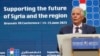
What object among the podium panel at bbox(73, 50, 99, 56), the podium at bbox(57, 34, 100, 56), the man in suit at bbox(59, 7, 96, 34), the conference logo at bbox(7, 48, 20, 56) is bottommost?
the conference logo at bbox(7, 48, 20, 56)

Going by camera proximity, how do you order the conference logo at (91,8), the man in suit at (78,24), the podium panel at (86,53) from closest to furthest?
the podium panel at (86,53)
the man in suit at (78,24)
the conference logo at (91,8)

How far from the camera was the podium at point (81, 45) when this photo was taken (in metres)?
2.56

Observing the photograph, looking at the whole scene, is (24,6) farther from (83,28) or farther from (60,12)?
(83,28)

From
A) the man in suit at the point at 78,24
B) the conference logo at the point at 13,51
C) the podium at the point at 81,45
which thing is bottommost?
the conference logo at the point at 13,51

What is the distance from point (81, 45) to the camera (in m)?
2.57

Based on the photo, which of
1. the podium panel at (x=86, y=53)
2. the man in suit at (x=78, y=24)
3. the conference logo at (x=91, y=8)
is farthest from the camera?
the conference logo at (x=91, y=8)

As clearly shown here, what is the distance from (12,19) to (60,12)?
832 mm

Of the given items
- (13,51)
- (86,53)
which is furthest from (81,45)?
(13,51)

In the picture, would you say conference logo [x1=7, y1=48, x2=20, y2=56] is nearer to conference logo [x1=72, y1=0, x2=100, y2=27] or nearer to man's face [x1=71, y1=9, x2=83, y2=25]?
conference logo [x1=72, y1=0, x2=100, y2=27]

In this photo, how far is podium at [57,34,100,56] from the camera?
256 centimetres

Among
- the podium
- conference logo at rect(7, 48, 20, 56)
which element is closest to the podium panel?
the podium

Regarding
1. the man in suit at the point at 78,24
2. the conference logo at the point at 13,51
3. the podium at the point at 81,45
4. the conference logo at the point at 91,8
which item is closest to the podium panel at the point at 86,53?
the podium at the point at 81,45

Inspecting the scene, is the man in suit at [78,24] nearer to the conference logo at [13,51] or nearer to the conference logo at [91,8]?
the conference logo at [91,8]

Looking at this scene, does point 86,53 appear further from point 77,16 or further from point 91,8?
point 91,8
